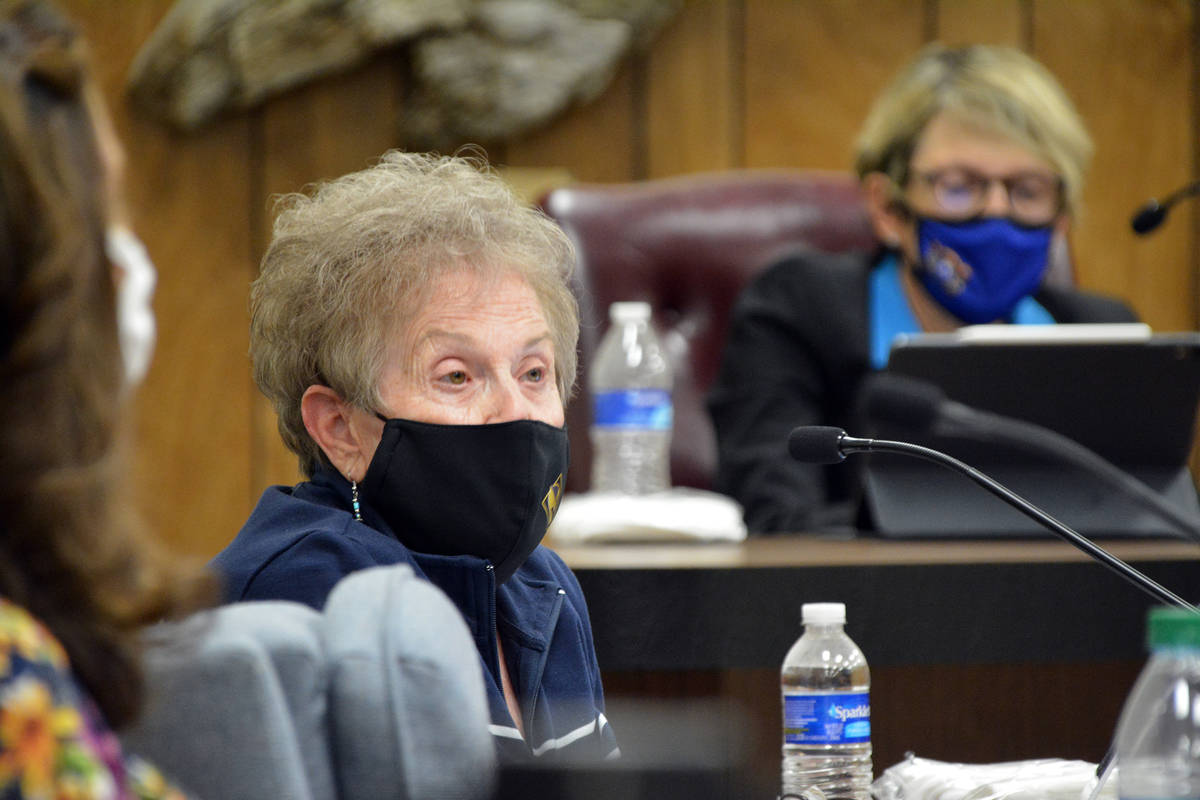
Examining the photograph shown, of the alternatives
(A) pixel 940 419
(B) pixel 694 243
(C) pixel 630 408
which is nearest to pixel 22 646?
(A) pixel 940 419

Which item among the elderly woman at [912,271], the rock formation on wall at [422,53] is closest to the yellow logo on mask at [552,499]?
the elderly woman at [912,271]

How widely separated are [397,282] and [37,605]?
0.64 metres

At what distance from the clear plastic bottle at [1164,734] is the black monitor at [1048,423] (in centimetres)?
105

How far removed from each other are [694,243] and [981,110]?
1.91 feet

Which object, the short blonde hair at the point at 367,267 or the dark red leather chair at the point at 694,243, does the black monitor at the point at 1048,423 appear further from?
the dark red leather chair at the point at 694,243

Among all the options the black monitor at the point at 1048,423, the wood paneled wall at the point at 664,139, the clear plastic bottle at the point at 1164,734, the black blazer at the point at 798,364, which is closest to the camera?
the clear plastic bottle at the point at 1164,734

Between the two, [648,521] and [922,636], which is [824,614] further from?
[648,521]

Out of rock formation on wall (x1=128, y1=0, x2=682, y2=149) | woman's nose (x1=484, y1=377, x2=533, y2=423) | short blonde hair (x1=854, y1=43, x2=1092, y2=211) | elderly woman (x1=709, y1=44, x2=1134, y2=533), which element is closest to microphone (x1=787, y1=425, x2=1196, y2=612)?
woman's nose (x1=484, y1=377, x2=533, y2=423)

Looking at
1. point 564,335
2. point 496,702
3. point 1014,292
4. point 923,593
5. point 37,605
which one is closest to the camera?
point 37,605

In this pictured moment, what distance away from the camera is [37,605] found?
0.62m

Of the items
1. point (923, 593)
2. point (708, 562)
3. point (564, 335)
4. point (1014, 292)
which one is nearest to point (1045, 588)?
point (923, 593)

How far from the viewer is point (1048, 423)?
1.88m

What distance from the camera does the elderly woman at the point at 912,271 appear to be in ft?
7.91

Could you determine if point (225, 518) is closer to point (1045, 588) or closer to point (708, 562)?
point (708, 562)
